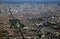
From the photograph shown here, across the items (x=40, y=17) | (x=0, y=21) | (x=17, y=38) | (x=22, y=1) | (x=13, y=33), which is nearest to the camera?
(x=17, y=38)

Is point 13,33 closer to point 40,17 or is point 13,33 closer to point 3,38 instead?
point 3,38

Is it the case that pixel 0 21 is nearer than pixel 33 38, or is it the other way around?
pixel 33 38

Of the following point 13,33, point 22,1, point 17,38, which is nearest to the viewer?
point 17,38

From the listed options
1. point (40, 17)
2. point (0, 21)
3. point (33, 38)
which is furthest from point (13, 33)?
point (40, 17)

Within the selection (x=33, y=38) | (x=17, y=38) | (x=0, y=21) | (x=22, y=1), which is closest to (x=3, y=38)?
(x=17, y=38)

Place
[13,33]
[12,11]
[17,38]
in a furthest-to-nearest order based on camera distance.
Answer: [12,11] → [13,33] → [17,38]

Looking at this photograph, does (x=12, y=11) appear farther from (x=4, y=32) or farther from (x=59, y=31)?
(x=59, y=31)

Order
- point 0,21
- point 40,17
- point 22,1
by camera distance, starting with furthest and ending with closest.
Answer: point 22,1, point 40,17, point 0,21

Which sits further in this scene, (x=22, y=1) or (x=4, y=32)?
(x=22, y=1)
